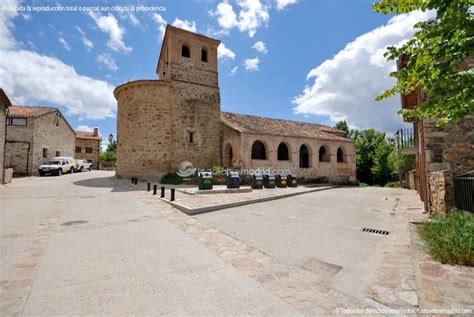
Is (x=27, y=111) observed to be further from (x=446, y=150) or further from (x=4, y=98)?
(x=446, y=150)

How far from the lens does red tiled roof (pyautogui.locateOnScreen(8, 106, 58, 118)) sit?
20469 millimetres

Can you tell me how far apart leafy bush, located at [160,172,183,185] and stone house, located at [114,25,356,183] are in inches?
25.8

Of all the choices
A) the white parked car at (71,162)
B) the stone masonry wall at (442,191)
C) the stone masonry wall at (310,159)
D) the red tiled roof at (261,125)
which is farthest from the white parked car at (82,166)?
the stone masonry wall at (442,191)

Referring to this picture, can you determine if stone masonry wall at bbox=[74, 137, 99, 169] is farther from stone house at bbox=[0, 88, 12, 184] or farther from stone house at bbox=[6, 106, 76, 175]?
stone house at bbox=[0, 88, 12, 184]

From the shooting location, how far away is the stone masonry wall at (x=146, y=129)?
643 inches

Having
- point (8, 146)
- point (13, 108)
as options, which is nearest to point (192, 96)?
point (8, 146)

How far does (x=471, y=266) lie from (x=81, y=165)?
32846 millimetres

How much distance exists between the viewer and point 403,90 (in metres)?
3.91

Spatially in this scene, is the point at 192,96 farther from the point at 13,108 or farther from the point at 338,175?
the point at 13,108

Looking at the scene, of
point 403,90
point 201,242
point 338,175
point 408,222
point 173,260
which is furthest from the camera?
point 338,175

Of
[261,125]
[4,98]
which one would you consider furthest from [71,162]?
[261,125]

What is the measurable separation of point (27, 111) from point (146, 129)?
625 inches

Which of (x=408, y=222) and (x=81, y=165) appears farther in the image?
(x=81, y=165)

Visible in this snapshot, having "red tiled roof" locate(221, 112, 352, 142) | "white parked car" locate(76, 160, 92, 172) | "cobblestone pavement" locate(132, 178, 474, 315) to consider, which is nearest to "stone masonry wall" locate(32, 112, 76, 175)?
"white parked car" locate(76, 160, 92, 172)
